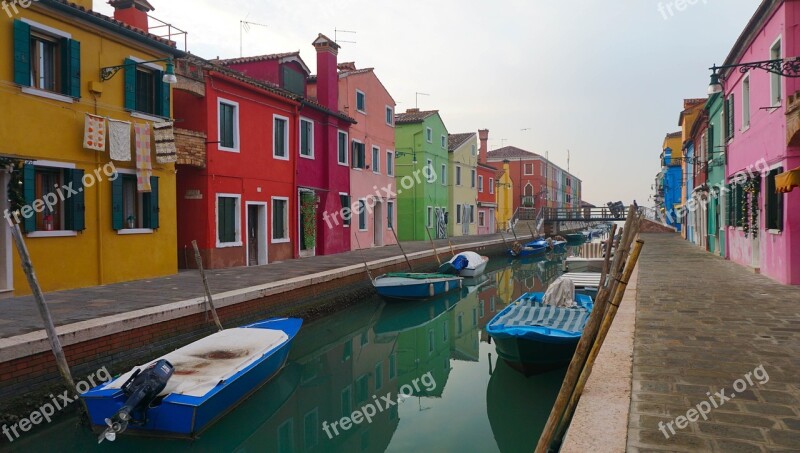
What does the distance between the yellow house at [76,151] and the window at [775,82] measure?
41.4 feet

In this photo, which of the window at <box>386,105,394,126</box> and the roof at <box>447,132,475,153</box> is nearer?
the window at <box>386,105,394,126</box>

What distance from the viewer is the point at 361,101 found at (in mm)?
24031

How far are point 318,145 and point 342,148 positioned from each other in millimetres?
1955

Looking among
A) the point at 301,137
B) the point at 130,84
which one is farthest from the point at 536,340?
the point at 301,137

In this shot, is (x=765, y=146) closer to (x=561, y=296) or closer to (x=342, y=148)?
(x=561, y=296)

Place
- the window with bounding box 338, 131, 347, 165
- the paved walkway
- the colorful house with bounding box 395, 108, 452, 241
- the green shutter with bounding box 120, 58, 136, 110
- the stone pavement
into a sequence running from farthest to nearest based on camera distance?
the colorful house with bounding box 395, 108, 452, 241, the window with bounding box 338, 131, 347, 165, the green shutter with bounding box 120, 58, 136, 110, the paved walkway, the stone pavement

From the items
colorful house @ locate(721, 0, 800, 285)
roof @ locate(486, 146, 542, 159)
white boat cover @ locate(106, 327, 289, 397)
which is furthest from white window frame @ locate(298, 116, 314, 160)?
roof @ locate(486, 146, 542, 159)

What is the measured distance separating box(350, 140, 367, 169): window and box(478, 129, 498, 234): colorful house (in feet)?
62.1

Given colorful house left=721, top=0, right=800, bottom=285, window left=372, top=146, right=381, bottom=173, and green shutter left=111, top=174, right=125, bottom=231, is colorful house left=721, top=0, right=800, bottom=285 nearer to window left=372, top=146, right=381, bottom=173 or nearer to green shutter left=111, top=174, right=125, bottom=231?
green shutter left=111, top=174, right=125, bottom=231

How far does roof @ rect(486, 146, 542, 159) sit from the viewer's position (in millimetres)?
58844

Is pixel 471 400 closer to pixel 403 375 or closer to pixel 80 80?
pixel 403 375

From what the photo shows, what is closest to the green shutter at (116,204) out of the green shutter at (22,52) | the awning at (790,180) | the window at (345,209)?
the green shutter at (22,52)

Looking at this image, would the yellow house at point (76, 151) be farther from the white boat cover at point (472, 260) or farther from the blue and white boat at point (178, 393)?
the white boat cover at point (472, 260)

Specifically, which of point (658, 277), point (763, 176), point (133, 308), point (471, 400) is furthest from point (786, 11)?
point (133, 308)
